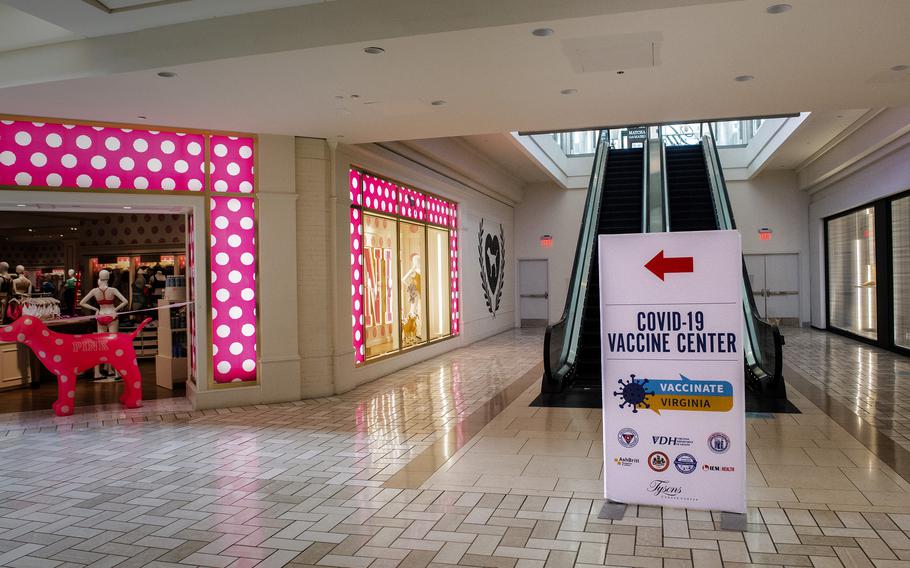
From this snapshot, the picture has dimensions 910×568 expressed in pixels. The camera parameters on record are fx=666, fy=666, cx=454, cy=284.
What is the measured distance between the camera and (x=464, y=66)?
5516mm

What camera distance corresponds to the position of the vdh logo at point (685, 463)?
3.83 meters

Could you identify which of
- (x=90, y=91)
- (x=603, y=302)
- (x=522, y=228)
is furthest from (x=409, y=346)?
(x=522, y=228)

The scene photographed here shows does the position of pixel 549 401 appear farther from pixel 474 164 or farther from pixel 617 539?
pixel 474 164

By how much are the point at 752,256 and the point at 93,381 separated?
14.7 m

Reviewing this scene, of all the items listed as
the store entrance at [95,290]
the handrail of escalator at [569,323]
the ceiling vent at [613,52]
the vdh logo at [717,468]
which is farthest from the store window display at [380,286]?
the vdh logo at [717,468]

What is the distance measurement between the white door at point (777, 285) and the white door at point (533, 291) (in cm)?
514

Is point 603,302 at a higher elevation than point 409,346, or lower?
higher

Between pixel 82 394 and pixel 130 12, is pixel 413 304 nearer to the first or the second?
pixel 82 394

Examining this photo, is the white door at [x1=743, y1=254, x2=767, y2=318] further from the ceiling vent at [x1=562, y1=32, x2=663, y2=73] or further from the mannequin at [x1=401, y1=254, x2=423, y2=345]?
the ceiling vent at [x1=562, y1=32, x2=663, y2=73]

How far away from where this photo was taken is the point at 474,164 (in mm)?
13586

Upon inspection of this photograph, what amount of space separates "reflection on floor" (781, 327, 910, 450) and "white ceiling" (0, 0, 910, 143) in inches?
123

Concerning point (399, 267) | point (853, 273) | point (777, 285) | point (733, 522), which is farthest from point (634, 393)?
point (777, 285)

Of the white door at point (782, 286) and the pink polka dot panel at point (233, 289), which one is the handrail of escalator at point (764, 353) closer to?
the pink polka dot panel at point (233, 289)

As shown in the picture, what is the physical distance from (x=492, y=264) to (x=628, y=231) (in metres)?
5.02
